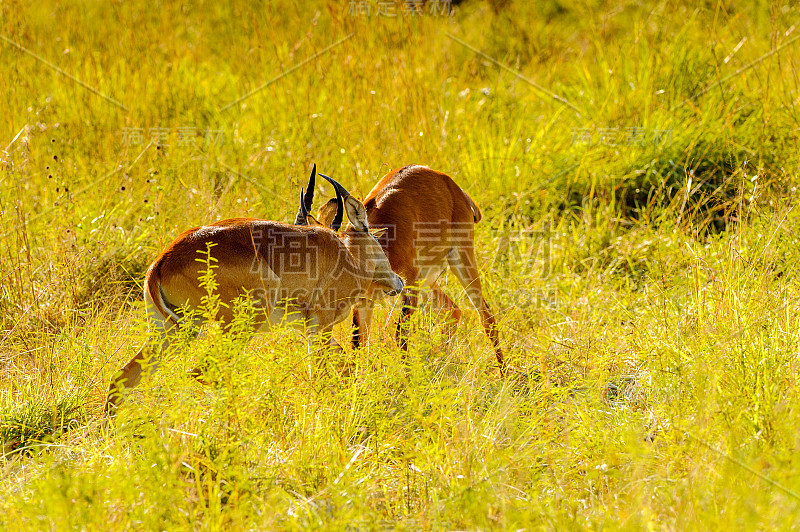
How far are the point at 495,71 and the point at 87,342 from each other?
5.56 metres

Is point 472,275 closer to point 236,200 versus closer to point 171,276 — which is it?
point 236,200

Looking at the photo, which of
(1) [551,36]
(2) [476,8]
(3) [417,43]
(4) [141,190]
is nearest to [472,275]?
(4) [141,190]

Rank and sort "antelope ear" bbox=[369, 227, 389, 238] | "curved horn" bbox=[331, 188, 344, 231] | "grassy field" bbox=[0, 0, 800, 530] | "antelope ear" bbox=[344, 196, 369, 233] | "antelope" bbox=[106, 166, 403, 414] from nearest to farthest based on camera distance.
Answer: "grassy field" bbox=[0, 0, 800, 530]
"antelope" bbox=[106, 166, 403, 414]
"antelope ear" bbox=[344, 196, 369, 233]
"curved horn" bbox=[331, 188, 344, 231]
"antelope ear" bbox=[369, 227, 389, 238]

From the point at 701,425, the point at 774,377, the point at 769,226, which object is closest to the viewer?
the point at 701,425

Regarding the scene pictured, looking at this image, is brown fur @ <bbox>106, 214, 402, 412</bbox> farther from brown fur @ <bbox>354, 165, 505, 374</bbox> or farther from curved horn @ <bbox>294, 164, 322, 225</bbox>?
brown fur @ <bbox>354, 165, 505, 374</bbox>

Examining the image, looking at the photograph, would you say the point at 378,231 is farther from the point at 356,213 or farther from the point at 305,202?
the point at 305,202

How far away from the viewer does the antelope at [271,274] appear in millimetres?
3646

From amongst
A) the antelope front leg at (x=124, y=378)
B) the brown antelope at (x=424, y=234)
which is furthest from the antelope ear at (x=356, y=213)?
the antelope front leg at (x=124, y=378)

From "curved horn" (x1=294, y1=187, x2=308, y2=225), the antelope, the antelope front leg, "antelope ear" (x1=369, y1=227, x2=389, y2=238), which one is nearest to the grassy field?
the antelope front leg

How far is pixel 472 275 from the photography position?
16.9 feet

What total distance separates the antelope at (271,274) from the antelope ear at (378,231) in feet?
0.38

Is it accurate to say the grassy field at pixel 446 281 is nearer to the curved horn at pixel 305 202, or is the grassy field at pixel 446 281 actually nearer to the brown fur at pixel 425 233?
the brown fur at pixel 425 233

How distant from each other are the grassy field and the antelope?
0.25 meters

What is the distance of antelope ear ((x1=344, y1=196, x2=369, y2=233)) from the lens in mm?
4254
